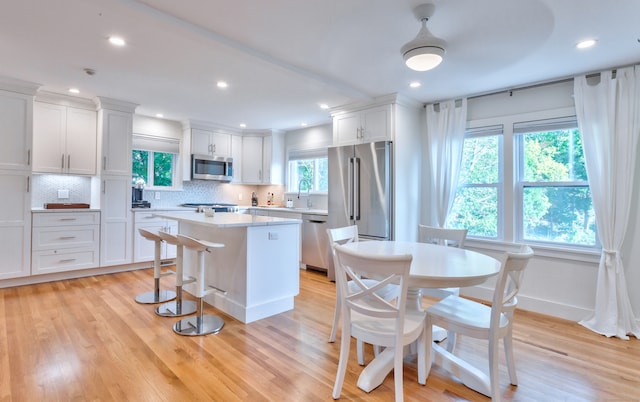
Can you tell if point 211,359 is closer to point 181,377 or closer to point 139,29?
point 181,377

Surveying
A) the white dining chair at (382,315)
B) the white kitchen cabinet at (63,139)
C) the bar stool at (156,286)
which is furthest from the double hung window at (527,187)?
the white kitchen cabinet at (63,139)

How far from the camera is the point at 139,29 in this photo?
2363mm

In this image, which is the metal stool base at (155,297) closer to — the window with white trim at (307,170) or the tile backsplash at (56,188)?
the tile backsplash at (56,188)

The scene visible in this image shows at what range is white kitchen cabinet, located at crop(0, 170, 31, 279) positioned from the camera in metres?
3.64

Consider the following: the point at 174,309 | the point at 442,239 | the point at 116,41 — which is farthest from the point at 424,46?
the point at 174,309

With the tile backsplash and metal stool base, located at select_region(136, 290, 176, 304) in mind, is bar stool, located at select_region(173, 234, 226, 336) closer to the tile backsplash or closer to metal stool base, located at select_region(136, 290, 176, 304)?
metal stool base, located at select_region(136, 290, 176, 304)

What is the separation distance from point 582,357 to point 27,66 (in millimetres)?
5601

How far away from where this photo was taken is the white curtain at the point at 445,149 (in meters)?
3.84

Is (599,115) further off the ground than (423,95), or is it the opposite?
(423,95)

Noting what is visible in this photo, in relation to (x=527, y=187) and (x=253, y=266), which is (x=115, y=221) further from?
(x=527, y=187)

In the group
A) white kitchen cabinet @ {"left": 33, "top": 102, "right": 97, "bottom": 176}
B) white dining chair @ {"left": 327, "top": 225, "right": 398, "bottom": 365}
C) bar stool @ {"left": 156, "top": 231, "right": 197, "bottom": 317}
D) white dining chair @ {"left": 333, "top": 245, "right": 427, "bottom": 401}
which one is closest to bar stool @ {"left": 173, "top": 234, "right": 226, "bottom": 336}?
bar stool @ {"left": 156, "top": 231, "right": 197, "bottom": 317}

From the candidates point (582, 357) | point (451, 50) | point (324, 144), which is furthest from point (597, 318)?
point (324, 144)

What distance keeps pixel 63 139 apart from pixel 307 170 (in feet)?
11.9

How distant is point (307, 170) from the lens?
5836 millimetres
